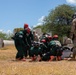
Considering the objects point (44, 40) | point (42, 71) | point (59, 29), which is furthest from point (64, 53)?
point (59, 29)

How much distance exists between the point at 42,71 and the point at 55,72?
0.38 metres

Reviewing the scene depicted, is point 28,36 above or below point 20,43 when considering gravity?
above

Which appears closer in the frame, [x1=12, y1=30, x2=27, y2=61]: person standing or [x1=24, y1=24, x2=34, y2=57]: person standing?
[x1=24, y1=24, x2=34, y2=57]: person standing

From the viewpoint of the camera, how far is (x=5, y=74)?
862cm

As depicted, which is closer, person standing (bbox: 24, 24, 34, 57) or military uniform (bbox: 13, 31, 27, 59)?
person standing (bbox: 24, 24, 34, 57)

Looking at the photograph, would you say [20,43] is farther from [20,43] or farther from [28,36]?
[28,36]

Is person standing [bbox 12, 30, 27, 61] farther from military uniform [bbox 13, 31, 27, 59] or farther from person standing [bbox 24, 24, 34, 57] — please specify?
person standing [bbox 24, 24, 34, 57]

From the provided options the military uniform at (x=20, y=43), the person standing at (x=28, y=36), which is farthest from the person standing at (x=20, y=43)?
the person standing at (x=28, y=36)

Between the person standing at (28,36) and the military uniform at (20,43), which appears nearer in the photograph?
the person standing at (28,36)

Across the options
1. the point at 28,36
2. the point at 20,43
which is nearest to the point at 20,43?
the point at 20,43

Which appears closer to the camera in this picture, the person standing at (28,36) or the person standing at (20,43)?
the person standing at (28,36)

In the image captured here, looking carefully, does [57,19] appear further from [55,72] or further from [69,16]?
[55,72]

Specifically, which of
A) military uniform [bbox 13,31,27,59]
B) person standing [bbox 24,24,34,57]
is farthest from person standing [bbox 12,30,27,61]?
person standing [bbox 24,24,34,57]

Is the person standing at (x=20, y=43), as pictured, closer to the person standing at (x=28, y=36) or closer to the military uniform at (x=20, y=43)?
the military uniform at (x=20, y=43)
